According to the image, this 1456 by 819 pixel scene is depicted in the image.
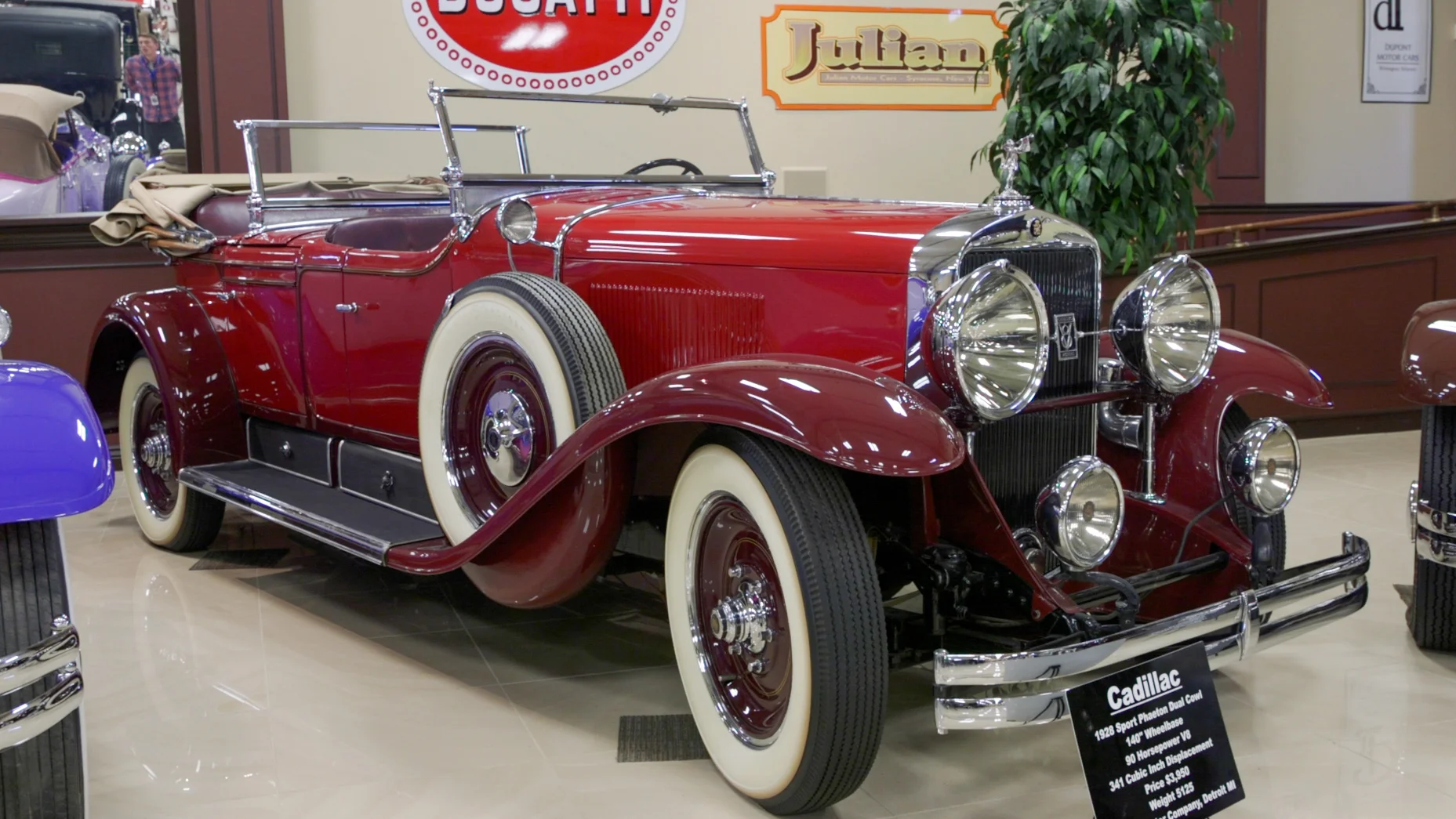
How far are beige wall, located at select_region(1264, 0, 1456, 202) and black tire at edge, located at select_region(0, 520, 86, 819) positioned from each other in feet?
23.8

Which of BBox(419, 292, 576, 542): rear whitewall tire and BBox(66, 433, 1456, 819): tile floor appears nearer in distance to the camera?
BBox(66, 433, 1456, 819): tile floor

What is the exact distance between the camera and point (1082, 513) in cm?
234

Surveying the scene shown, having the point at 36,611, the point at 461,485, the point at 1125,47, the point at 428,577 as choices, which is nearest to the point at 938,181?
the point at 1125,47

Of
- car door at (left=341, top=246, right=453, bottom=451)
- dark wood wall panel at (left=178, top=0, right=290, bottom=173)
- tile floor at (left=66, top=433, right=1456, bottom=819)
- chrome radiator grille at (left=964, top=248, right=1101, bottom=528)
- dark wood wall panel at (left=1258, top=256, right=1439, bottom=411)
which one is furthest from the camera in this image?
dark wood wall panel at (left=1258, top=256, right=1439, bottom=411)

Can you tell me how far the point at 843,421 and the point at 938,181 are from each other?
→ 16.5ft

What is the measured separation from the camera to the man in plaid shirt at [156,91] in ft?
19.1

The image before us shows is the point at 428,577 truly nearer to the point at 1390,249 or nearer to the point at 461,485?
the point at 461,485

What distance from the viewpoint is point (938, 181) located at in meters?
6.90

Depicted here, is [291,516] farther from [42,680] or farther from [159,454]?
[42,680]

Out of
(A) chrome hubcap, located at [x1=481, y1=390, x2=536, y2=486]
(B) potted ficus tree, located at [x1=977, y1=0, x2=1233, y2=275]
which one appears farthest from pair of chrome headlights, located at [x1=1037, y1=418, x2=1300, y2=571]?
(B) potted ficus tree, located at [x1=977, y1=0, x2=1233, y2=275]

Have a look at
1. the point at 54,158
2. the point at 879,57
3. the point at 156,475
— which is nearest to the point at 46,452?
the point at 156,475

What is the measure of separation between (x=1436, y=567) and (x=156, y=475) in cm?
394

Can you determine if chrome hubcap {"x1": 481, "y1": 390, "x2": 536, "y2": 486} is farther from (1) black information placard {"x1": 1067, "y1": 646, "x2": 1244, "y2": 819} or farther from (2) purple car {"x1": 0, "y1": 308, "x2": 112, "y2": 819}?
(1) black information placard {"x1": 1067, "y1": 646, "x2": 1244, "y2": 819}

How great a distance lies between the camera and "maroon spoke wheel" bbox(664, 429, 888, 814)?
2.16 m
